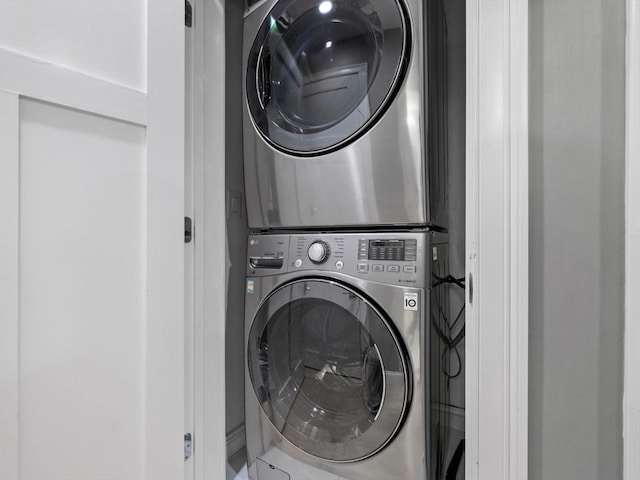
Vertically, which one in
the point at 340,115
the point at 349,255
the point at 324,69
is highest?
the point at 324,69

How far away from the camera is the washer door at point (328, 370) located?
103 cm

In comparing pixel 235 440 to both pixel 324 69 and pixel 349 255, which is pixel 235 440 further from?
pixel 324 69
